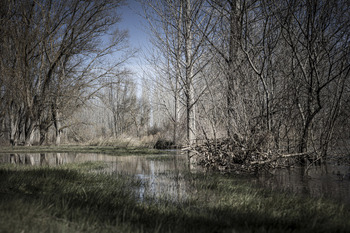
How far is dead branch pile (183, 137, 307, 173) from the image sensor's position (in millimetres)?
5809

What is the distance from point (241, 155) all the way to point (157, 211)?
3731 millimetres

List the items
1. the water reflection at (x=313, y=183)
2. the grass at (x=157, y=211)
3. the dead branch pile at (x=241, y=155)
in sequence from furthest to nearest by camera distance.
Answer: the dead branch pile at (x=241, y=155), the water reflection at (x=313, y=183), the grass at (x=157, y=211)

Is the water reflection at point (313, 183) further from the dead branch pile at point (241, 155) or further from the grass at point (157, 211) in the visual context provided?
the grass at point (157, 211)

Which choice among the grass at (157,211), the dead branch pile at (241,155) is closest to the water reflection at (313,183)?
the dead branch pile at (241,155)

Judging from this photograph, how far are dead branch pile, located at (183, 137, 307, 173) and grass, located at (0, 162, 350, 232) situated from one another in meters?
1.91

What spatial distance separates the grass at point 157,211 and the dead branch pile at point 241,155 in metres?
1.91

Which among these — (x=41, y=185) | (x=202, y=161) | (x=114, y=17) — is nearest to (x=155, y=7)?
(x=202, y=161)

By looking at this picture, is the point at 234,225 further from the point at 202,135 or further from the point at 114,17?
the point at 114,17

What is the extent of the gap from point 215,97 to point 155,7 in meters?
4.78

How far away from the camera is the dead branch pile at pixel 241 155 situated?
229 inches

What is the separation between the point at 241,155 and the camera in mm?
6105

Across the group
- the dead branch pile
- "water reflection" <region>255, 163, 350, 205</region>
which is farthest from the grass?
the dead branch pile

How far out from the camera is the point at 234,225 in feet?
7.87

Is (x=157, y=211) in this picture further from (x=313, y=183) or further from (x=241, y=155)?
(x=241, y=155)
